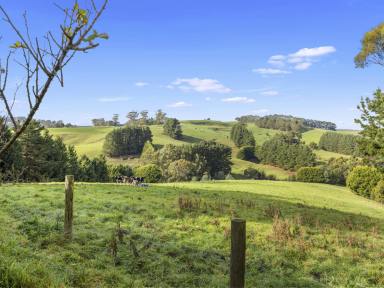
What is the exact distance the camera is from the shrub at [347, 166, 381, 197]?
53875 millimetres

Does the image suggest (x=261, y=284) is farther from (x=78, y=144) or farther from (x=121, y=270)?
(x=78, y=144)

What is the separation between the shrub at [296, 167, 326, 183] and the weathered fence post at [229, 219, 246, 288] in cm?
7216

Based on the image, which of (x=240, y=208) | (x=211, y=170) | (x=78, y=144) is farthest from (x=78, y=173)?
(x=78, y=144)

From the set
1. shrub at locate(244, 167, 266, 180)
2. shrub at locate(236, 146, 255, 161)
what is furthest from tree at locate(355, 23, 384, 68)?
shrub at locate(236, 146, 255, 161)

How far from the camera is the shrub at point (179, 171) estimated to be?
79000 millimetres

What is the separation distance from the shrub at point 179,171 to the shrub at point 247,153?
180ft

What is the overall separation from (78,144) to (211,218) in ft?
486

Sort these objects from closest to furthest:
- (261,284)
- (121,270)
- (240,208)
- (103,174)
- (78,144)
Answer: (121,270) < (261,284) < (240,208) < (103,174) < (78,144)

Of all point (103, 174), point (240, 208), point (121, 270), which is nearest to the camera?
point (121, 270)

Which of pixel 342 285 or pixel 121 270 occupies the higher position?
pixel 121 270

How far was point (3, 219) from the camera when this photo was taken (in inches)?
547

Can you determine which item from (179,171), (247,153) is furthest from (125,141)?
(179,171)

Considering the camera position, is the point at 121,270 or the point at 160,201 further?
the point at 160,201

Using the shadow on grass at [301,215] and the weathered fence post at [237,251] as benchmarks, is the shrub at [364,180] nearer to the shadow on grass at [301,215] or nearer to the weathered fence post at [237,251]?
the shadow on grass at [301,215]
